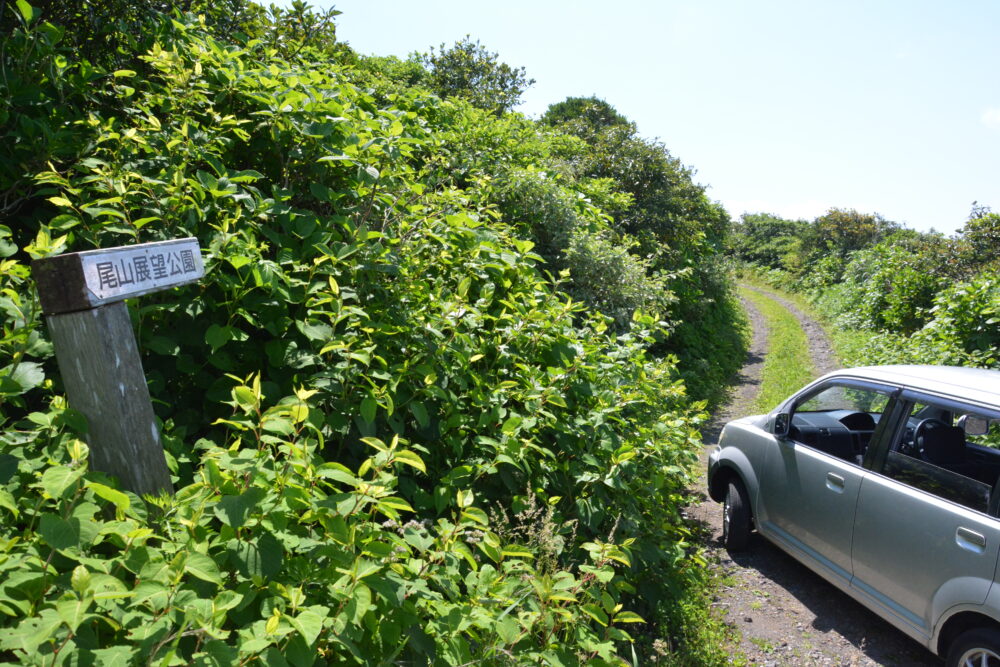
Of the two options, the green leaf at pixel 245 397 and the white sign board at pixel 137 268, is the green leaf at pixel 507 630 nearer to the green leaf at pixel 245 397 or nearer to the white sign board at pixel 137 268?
the green leaf at pixel 245 397

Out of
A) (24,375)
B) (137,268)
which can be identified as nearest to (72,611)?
(24,375)

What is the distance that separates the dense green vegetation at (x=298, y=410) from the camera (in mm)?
1618

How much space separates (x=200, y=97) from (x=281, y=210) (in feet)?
2.76

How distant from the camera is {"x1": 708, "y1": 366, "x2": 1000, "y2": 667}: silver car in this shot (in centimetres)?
322

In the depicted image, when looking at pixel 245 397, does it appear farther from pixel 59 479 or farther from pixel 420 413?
pixel 420 413

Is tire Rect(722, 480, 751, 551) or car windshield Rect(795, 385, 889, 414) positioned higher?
car windshield Rect(795, 385, 889, 414)

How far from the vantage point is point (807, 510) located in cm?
443

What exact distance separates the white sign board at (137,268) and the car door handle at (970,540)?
3835 millimetres

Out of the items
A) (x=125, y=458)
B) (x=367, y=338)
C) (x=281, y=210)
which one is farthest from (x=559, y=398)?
(x=125, y=458)

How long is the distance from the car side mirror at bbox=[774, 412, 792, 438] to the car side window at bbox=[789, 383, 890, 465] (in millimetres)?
36

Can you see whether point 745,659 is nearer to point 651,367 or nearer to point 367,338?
point 651,367

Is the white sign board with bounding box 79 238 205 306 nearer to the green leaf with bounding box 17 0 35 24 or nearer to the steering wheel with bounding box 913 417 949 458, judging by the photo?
the green leaf with bounding box 17 0 35 24

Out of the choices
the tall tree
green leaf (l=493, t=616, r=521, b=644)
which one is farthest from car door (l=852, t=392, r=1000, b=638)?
the tall tree

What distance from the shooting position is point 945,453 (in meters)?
3.80
